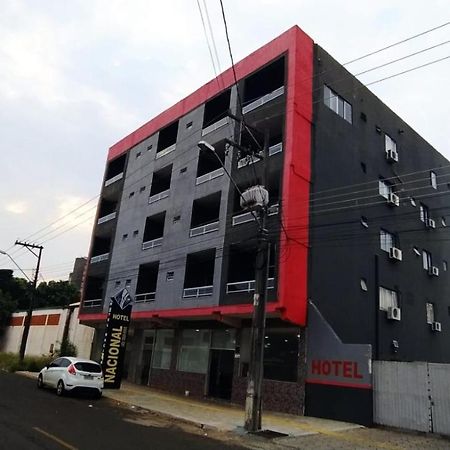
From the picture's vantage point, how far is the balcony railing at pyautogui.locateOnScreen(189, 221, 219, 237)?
77.3 ft

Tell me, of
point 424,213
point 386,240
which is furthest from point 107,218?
point 424,213

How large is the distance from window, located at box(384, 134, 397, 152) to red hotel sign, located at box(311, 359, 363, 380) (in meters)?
13.6

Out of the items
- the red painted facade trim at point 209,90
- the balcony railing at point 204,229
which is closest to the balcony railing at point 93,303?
the balcony railing at point 204,229

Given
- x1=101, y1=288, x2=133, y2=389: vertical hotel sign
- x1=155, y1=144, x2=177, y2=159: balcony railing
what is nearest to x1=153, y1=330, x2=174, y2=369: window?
x1=101, y1=288, x2=133, y2=389: vertical hotel sign

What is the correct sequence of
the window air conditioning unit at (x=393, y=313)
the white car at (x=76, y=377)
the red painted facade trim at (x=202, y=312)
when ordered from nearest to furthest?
the white car at (x=76, y=377) < the red painted facade trim at (x=202, y=312) < the window air conditioning unit at (x=393, y=313)

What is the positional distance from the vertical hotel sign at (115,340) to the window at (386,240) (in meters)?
13.1

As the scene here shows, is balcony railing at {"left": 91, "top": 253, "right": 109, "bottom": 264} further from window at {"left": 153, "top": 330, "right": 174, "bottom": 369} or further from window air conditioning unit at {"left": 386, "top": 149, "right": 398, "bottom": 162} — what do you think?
window air conditioning unit at {"left": 386, "top": 149, "right": 398, "bottom": 162}

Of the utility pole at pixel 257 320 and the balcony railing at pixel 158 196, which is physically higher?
the balcony railing at pixel 158 196

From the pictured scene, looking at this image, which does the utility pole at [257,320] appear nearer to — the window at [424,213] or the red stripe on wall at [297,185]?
the red stripe on wall at [297,185]

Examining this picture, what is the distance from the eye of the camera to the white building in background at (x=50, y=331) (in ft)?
117

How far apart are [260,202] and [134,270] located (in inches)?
646

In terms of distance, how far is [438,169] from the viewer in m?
31.1

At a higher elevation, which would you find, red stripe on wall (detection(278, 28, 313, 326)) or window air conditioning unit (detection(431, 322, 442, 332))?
red stripe on wall (detection(278, 28, 313, 326))

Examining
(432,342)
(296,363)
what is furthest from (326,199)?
(432,342)
